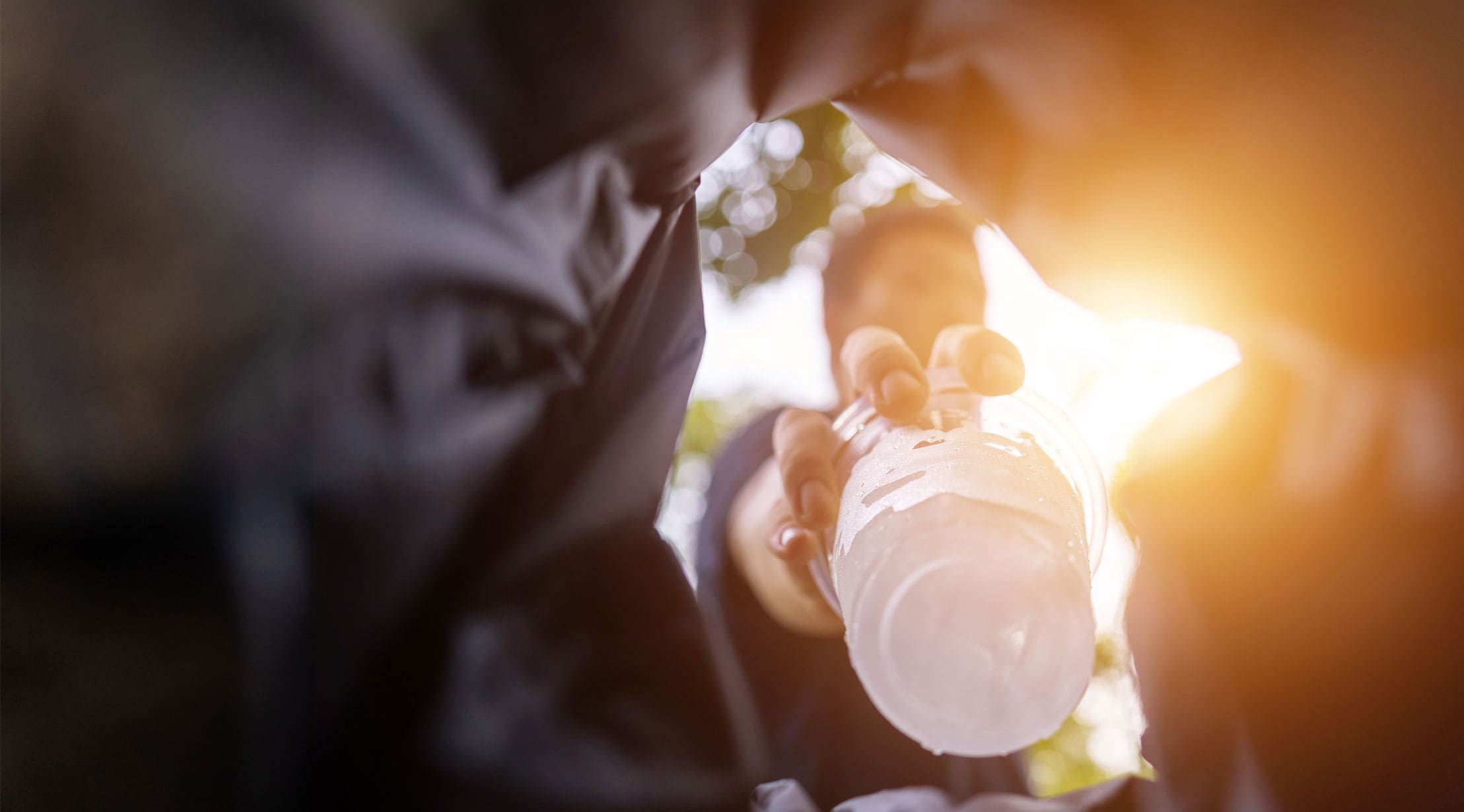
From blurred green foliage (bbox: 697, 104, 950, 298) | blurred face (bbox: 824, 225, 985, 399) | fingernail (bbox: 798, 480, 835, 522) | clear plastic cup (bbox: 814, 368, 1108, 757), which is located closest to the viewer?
clear plastic cup (bbox: 814, 368, 1108, 757)

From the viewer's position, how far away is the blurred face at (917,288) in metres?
0.74

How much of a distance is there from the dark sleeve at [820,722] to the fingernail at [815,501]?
96mm

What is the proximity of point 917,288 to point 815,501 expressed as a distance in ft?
0.90

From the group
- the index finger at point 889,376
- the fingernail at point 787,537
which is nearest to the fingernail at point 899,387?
the index finger at point 889,376

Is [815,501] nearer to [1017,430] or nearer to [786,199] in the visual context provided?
[1017,430]

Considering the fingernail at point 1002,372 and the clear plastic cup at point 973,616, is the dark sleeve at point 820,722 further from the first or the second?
the fingernail at point 1002,372

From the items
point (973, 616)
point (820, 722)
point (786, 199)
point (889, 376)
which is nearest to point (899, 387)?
point (889, 376)

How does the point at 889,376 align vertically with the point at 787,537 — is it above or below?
above

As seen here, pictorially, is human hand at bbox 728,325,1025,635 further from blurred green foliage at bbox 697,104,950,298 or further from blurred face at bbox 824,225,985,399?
blurred green foliage at bbox 697,104,950,298

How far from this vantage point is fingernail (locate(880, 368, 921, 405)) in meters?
0.54

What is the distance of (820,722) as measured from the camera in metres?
0.72

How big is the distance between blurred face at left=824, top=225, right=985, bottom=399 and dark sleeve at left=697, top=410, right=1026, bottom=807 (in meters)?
0.24

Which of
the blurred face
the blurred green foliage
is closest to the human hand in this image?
the blurred face

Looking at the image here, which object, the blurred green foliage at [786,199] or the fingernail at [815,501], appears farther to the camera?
the blurred green foliage at [786,199]
